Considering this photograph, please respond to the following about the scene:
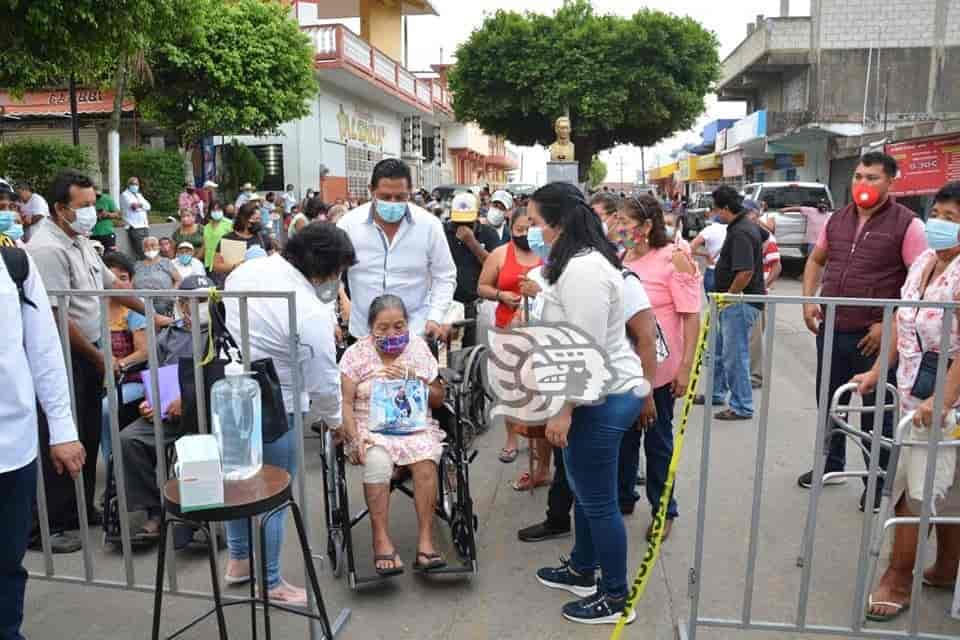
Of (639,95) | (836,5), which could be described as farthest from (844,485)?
(836,5)

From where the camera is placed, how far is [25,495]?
2574 mm

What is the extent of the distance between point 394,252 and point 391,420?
109 centimetres

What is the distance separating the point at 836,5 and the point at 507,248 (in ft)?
91.0

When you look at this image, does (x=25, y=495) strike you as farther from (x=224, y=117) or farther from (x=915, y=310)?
(x=224, y=117)

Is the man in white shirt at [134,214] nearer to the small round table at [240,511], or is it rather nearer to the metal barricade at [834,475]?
the small round table at [240,511]

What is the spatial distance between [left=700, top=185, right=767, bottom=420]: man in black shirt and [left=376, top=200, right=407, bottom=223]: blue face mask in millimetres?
2655

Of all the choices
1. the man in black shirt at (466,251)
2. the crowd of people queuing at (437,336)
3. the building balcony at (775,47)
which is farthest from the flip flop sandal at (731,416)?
the building balcony at (775,47)

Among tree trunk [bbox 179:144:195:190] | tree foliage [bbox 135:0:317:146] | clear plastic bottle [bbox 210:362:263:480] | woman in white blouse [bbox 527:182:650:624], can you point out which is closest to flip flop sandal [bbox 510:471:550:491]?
woman in white blouse [bbox 527:182:650:624]

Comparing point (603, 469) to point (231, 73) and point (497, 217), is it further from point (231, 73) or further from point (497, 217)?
point (231, 73)

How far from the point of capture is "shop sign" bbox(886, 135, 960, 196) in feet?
46.6

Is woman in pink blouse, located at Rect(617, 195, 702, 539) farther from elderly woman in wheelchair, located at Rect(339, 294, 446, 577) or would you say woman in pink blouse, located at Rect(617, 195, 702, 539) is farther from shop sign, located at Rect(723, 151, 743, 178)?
shop sign, located at Rect(723, 151, 743, 178)

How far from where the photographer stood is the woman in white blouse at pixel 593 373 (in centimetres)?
291

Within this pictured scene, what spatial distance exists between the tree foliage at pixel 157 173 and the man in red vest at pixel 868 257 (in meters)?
15.5

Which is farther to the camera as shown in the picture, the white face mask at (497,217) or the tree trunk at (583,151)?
the tree trunk at (583,151)
